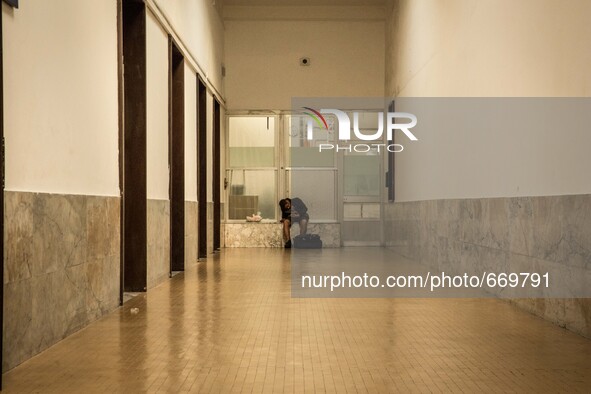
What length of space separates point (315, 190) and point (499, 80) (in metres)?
10.0

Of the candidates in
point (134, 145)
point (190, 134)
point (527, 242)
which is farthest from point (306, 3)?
point (527, 242)

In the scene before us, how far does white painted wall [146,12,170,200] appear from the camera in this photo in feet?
29.1

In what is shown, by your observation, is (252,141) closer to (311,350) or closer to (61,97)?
(61,97)

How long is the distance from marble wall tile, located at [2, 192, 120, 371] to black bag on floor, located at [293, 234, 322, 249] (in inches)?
387

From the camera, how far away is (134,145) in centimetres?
846

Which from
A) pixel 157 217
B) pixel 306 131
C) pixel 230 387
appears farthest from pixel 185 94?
pixel 230 387

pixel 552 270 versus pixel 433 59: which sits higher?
pixel 433 59

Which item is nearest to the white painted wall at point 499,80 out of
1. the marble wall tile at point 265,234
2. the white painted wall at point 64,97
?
the white painted wall at point 64,97

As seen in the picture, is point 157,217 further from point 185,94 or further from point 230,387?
point 230,387

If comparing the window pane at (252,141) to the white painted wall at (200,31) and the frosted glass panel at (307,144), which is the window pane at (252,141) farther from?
the white painted wall at (200,31)

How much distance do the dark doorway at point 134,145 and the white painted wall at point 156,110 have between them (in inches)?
8.2

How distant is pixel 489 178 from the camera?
26.9ft

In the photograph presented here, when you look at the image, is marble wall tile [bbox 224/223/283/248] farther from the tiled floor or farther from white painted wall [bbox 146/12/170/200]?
the tiled floor

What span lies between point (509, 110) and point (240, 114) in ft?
34.2
